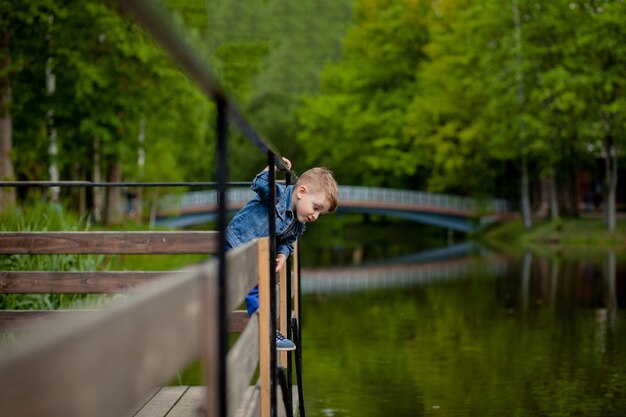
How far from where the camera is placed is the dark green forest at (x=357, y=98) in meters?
24.0

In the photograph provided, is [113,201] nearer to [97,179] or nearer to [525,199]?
[97,179]

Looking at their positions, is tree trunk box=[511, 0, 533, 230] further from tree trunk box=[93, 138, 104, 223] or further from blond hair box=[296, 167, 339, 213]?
blond hair box=[296, 167, 339, 213]

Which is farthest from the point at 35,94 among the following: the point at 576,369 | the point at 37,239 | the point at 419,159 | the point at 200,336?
the point at 419,159

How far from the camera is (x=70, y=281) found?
6.66m

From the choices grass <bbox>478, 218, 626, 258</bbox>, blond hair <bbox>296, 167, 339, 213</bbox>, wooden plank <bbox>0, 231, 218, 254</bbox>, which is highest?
blond hair <bbox>296, 167, 339, 213</bbox>

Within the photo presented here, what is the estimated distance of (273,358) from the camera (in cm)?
449

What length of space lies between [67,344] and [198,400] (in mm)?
4633

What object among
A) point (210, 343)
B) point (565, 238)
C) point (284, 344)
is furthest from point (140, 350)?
point (565, 238)

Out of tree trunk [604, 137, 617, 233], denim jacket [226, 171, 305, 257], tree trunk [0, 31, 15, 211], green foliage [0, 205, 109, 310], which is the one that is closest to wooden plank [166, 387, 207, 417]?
denim jacket [226, 171, 305, 257]

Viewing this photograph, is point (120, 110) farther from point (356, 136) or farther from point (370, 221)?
point (370, 221)

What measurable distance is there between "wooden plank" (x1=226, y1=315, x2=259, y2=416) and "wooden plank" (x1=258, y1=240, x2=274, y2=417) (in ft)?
0.13

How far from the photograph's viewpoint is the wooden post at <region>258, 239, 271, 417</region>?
4371 mm

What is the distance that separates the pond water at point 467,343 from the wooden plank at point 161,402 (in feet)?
7.92

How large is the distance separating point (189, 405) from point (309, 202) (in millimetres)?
1207
